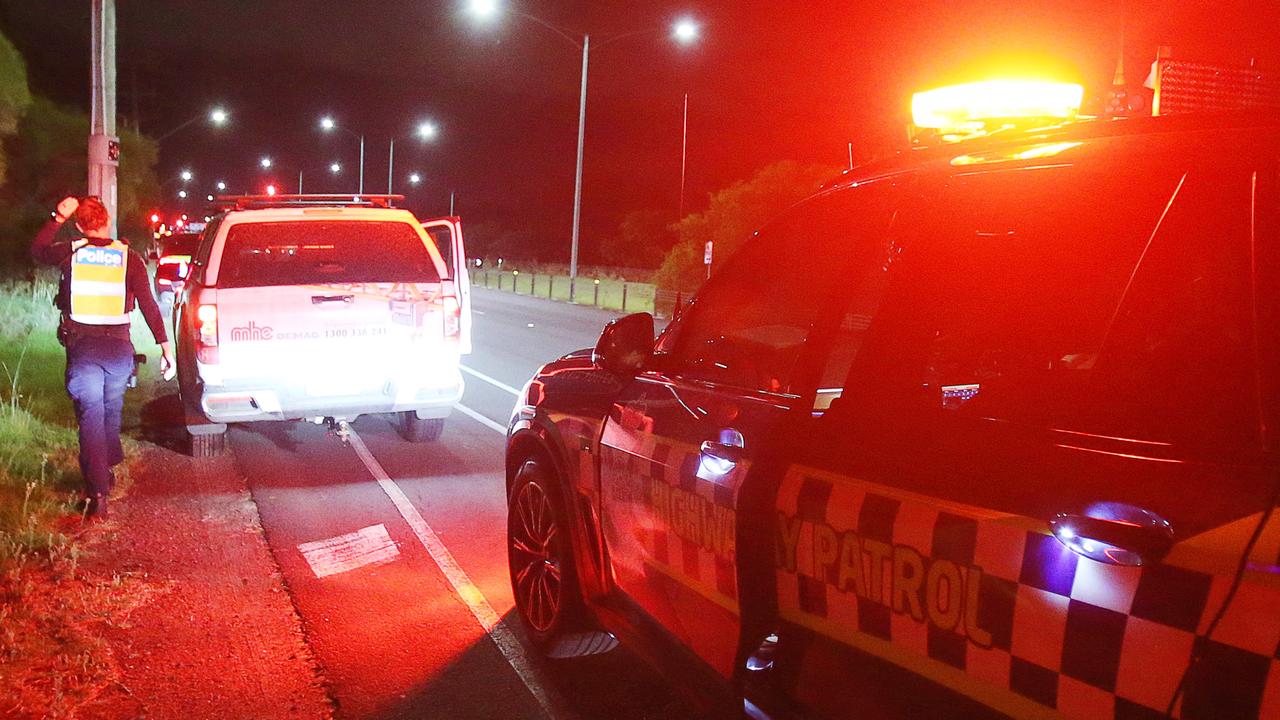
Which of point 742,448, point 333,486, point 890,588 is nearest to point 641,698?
point 742,448

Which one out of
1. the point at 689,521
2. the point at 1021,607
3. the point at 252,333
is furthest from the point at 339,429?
the point at 1021,607

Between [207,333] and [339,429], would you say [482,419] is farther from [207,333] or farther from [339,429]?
[207,333]

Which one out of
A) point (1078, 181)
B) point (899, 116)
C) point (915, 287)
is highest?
point (899, 116)

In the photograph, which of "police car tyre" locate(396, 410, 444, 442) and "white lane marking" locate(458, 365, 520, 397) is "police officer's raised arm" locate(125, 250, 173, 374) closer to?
"police car tyre" locate(396, 410, 444, 442)

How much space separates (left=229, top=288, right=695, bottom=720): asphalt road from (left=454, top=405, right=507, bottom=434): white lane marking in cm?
3

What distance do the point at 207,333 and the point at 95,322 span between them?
1327 mm

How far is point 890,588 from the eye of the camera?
7.80ft

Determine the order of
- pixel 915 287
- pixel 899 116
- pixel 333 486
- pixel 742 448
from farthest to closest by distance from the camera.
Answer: pixel 333 486, pixel 899 116, pixel 742 448, pixel 915 287

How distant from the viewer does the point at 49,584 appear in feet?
17.0

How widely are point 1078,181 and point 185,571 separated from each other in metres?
4.74

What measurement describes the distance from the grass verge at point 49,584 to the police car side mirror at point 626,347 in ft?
7.34

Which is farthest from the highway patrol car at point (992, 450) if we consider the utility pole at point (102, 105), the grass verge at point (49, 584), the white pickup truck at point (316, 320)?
the utility pole at point (102, 105)

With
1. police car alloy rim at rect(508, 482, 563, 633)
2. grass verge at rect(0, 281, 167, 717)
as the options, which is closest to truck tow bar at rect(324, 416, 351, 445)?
grass verge at rect(0, 281, 167, 717)

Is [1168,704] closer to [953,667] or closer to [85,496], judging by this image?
[953,667]
